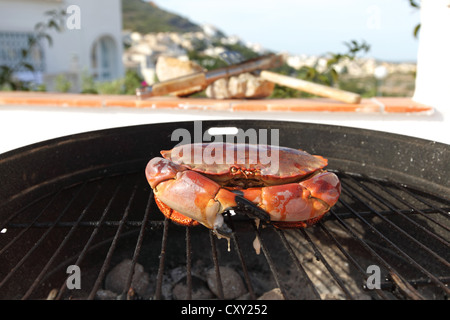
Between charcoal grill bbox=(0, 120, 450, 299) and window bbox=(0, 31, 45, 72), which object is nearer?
charcoal grill bbox=(0, 120, 450, 299)

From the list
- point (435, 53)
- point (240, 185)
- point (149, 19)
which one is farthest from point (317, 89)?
point (149, 19)

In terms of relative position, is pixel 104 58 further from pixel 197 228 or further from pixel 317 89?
pixel 197 228

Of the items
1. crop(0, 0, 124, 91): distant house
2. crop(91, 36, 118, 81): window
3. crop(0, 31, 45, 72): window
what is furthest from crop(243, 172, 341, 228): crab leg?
crop(91, 36, 118, 81): window

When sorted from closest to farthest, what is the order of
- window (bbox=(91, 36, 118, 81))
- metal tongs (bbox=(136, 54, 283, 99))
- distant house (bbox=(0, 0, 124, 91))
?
metal tongs (bbox=(136, 54, 283, 99)) < distant house (bbox=(0, 0, 124, 91)) < window (bbox=(91, 36, 118, 81))

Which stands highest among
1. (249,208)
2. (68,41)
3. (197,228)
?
(68,41)

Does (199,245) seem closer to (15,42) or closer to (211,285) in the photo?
(211,285)

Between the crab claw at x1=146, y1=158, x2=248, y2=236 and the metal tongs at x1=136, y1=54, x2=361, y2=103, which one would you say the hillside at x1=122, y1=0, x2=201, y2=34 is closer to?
the metal tongs at x1=136, y1=54, x2=361, y2=103
